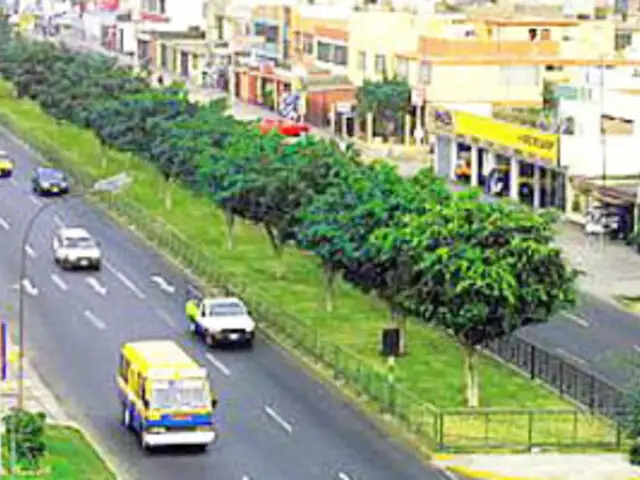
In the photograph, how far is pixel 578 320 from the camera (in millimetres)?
88375

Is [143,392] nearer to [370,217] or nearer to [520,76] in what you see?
[370,217]

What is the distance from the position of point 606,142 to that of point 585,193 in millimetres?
3700

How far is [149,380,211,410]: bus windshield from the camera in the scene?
64312mm

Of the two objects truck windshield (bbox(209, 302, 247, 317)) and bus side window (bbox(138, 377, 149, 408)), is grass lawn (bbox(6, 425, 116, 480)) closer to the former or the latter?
bus side window (bbox(138, 377, 149, 408))

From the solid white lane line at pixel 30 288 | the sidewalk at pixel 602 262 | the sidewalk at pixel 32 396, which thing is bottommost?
the solid white lane line at pixel 30 288

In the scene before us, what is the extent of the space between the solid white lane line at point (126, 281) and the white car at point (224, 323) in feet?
31.2

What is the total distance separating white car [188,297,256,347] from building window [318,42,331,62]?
87.0 m

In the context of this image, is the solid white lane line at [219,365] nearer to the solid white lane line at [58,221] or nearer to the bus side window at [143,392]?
the bus side window at [143,392]

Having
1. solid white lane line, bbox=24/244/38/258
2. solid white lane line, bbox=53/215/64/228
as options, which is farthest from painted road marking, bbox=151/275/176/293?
solid white lane line, bbox=53/215/64/228

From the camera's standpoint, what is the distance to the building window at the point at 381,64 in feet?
513

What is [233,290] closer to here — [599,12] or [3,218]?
[3,218]

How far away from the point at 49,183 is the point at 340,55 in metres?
48.6

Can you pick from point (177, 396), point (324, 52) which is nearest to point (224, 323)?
point (177, 396)

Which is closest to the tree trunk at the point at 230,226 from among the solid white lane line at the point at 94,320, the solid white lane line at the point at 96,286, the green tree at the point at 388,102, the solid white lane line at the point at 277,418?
the solid white lane line at the point at 96,286
